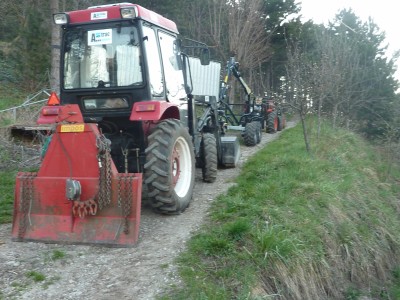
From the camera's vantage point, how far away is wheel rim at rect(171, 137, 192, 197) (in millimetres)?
6773

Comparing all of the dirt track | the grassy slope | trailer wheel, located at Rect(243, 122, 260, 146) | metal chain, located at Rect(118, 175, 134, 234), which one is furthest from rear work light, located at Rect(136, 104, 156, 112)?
trailer wheel, located at Rect(243, 122, 260, 146)

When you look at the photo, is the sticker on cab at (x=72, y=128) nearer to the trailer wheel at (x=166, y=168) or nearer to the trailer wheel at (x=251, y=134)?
the trailer wheel at (x=166, y=168)

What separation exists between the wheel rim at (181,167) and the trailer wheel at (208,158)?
1.63 m

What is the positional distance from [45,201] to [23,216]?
0.35 metres

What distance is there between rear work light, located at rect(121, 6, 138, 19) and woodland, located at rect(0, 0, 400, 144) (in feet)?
19.1

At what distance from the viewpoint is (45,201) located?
18.8 feet

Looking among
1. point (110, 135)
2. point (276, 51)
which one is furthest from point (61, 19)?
point (276, 51)

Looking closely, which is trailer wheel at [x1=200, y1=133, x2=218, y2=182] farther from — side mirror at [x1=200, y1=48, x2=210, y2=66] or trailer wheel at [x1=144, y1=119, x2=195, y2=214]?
trailer wheel at [x1=144, y1=119, x2=195, y2=214]

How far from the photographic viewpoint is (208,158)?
870cm

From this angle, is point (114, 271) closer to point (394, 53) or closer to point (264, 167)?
point (264, 167)

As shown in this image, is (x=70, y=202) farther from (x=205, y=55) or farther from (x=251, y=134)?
(x=251, y=134)

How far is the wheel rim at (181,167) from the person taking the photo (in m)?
6.77

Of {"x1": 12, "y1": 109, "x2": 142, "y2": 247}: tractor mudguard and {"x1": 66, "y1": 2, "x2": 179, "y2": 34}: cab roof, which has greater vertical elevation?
{"x1": 66, "y1": 2, "x2": 179, "y2": 34}: cab roof

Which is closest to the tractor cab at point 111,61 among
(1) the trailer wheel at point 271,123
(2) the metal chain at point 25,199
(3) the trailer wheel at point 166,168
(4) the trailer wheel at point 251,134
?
(3) the trailer wheel at point 166,168
